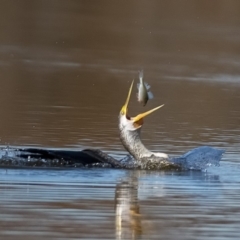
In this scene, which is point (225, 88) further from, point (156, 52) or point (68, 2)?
point (68, 2)

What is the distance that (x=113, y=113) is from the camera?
16344 millimetres

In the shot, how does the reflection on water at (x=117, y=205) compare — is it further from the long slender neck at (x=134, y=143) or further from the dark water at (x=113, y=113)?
the long slender neck at (x=134, y=143)

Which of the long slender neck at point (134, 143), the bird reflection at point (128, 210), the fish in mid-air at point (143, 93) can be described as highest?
the fish in mid-air at point (143, 93)

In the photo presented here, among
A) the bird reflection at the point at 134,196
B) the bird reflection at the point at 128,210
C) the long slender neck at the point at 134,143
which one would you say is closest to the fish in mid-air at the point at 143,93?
the long slender neck at the point at 134,143

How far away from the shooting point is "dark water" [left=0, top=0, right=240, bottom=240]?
30.2ft

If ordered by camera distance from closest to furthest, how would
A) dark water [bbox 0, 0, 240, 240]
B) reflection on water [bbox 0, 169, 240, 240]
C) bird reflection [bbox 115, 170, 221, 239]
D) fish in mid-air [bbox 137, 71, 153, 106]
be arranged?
reflection on water [bbox 0, 169, 240, 240] → bird reflection [bbox 115, 170, 221, 239] → dark water [bbox 0, 0, 240, 240] → fish in mid-air [bbox 137, 71, 153, 106]

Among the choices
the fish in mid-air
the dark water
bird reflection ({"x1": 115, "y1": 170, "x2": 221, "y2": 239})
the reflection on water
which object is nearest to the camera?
the reflection on water

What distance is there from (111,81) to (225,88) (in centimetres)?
195

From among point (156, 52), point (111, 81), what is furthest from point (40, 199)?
point (156, 52)

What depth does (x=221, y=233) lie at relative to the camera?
29.0 ft

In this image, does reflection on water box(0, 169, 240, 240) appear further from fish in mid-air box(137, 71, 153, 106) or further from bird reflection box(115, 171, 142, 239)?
fish in mid-air box(137, 71, 153, 106)

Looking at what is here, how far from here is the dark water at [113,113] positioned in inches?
362

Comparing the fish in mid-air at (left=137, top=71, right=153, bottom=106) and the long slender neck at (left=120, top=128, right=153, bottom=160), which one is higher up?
the fish in mid-air at (left=137, top=71, right=153, bottom=106)

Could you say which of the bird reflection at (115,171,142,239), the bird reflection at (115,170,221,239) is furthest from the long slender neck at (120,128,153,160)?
the bird reflection at (115,171,142,239)
